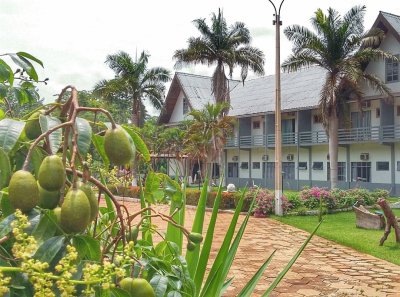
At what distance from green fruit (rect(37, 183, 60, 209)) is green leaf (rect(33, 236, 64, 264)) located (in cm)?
6

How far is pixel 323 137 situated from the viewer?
27.3m

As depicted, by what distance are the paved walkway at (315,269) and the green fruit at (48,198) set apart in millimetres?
3978

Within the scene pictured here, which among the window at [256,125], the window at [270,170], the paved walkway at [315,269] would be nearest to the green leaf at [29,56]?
the paved walkway at [315,269]

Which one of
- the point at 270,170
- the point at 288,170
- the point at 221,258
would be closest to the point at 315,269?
the point at 221,258

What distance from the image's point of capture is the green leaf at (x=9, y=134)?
0.95 meters

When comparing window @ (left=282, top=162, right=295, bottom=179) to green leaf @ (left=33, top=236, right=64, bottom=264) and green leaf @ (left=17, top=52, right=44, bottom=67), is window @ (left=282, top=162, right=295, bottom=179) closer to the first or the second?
green leaf @ (left=17, top=52, right=44, bottom=67)

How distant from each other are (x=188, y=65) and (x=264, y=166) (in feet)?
32.2

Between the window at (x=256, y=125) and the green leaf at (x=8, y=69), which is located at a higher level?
the window at (x=256, y=125)

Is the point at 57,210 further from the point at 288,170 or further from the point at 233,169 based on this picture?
the point at 233,169

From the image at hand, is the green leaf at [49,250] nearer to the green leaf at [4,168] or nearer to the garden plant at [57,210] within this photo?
the garden plant at [57,210]

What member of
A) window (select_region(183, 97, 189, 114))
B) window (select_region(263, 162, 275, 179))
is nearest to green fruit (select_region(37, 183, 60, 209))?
window (select_region(263, 162, 275, 179))

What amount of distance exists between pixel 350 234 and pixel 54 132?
1118cm

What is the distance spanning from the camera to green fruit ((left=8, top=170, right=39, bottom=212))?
86 centimetres

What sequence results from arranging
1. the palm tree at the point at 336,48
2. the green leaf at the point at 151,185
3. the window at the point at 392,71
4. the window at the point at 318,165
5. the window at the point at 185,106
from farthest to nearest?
the window at the point at 185,106
the window at the point at 318,165
the window at the point at 392,71
the palm tree at the point at 336,48
the green leaf at the point at 151,185
